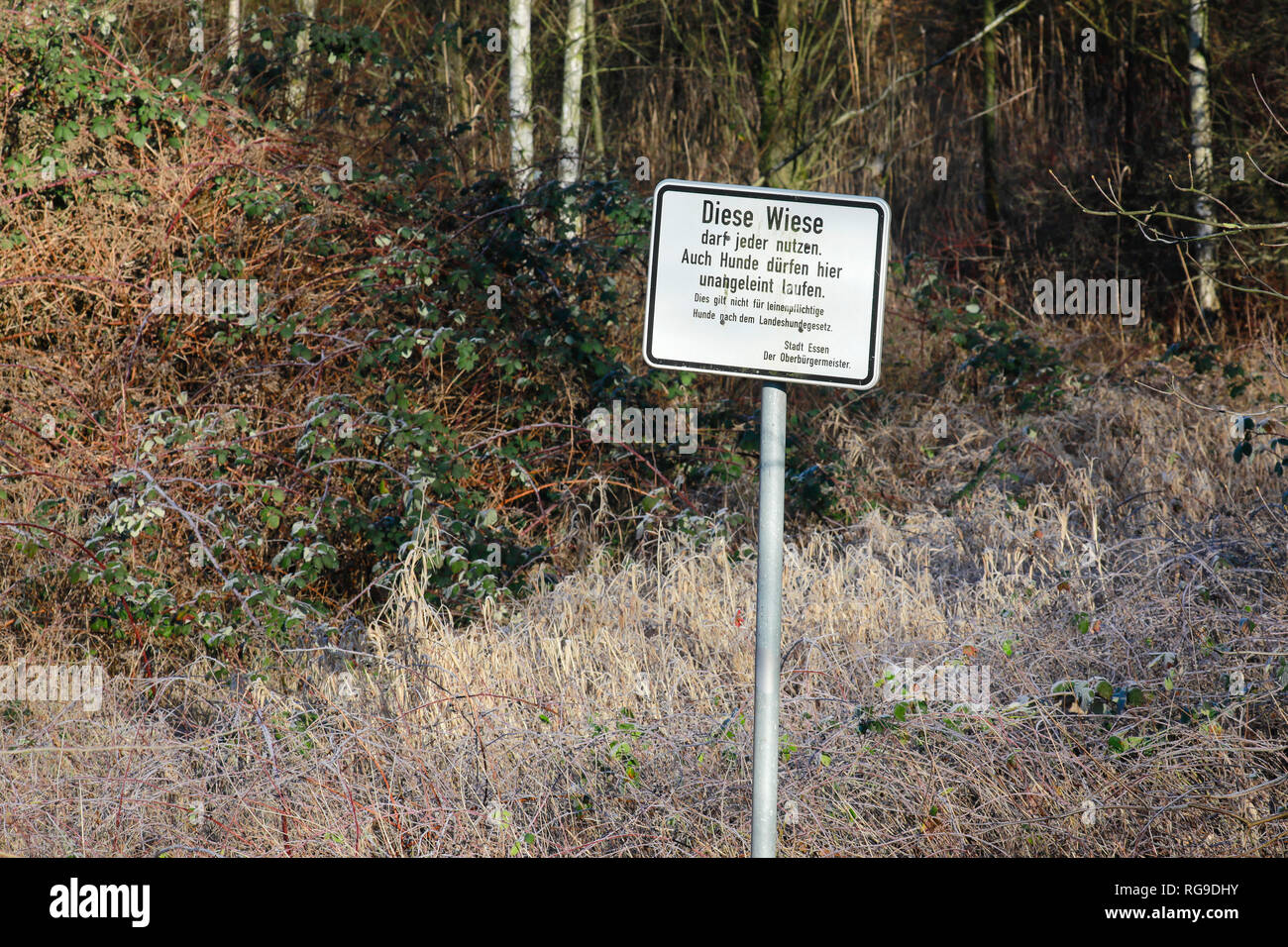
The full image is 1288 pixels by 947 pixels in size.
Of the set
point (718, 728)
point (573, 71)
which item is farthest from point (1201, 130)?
point (718, 728)

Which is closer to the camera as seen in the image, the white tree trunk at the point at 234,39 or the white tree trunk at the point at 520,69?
the white tree trunk at the point at 234,39

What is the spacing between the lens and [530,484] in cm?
543

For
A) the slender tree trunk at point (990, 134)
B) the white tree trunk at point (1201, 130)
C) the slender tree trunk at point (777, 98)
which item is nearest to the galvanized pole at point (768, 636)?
the white tree trunk at point (1201, 130)

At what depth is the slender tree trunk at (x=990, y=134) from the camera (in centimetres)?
1068

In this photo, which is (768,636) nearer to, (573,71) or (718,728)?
(718,728)

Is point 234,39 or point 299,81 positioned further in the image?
point 299,81

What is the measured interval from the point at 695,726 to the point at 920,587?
1531 millimetres

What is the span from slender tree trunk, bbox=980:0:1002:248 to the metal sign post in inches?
344

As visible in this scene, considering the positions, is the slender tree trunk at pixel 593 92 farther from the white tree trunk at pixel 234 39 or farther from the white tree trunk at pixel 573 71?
the white tree trunk at pixel 234 39

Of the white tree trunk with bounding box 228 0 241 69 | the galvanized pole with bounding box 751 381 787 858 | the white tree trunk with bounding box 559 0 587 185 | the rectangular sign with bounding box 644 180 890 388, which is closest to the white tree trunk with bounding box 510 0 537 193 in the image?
the white tree trunk with bounding box 559 0 587 185

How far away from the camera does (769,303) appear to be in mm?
2357

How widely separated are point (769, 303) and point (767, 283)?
41mm

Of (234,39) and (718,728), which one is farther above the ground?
(234,39)

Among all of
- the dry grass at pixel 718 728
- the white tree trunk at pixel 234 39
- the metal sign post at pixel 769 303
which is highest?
the white tree trunk at pixel 234 39
